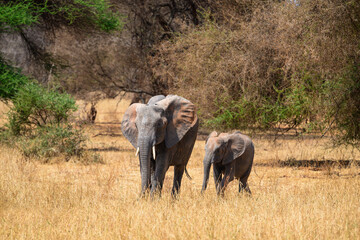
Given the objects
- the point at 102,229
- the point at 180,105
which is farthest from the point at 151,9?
the point at 102,229

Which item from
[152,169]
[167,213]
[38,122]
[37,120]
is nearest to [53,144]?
[38,122]

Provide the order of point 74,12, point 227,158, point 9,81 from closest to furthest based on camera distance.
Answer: point 227,158
point 9,81
point 74,12

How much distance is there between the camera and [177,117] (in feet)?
24.1

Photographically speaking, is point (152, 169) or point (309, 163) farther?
point (309, 163)

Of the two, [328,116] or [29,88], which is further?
[29,88]

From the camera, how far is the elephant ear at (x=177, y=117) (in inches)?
284

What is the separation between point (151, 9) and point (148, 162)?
15.4 m

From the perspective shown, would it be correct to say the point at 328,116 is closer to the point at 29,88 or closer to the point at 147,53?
the point at 29,88

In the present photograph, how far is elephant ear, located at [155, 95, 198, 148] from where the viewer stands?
23.6 ft

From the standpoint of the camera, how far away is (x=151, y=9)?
835 inches

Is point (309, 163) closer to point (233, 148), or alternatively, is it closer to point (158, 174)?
point (233, 148)

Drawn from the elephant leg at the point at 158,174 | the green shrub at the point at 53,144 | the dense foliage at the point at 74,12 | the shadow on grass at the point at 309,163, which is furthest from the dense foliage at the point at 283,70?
the elephant leg at the point at 158,174

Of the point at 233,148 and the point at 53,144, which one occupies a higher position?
the point at 233,148

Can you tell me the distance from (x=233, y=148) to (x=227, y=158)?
0.69ft
